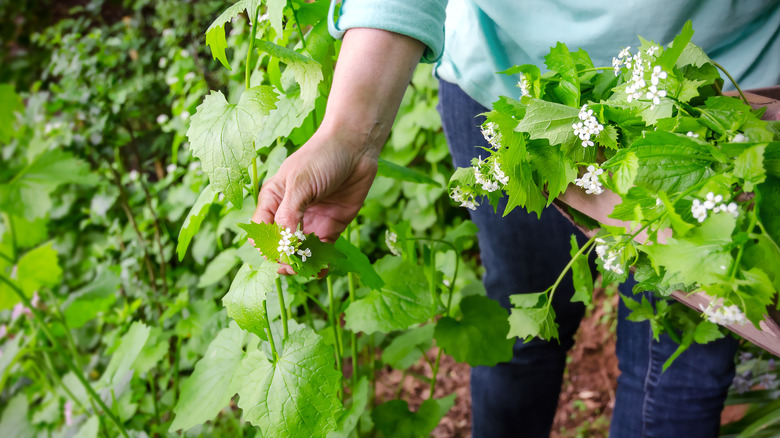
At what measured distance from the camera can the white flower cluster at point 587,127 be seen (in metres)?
0.59

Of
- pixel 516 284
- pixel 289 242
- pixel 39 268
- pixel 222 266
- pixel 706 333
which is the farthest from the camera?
pixel 39 268

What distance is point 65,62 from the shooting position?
2158 mm

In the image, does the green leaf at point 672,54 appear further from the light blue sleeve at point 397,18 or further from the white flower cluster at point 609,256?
the light blue sleeve at point 397,18

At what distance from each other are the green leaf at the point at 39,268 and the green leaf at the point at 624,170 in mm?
1560

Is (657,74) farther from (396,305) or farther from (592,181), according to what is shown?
(396,305)

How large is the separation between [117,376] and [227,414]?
660mm

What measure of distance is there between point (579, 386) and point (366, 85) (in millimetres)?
1735

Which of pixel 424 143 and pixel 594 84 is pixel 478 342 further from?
pixel 424 143

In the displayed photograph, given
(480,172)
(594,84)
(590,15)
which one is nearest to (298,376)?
(480,172)

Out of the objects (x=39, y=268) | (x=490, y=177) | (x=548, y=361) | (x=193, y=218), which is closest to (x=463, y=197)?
(x=490, y=177)

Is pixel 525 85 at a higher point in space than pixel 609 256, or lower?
higher

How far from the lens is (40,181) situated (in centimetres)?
186

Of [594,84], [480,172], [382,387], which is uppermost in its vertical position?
[594,84]

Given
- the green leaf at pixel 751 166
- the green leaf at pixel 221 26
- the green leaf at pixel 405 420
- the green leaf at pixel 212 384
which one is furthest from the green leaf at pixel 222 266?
the green leaf at pixel 751 166
